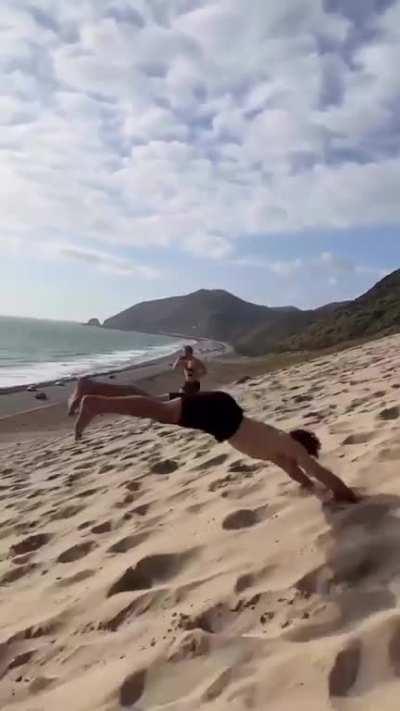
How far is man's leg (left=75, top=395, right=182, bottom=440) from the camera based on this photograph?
3.79 meters

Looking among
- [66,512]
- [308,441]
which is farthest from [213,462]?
[308,441]

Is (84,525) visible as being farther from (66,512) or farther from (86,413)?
(86,413)

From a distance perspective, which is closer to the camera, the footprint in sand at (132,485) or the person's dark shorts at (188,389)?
the person's dark shorts at (188,389)

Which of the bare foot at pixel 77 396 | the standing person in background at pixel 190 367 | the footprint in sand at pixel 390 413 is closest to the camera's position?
the bare foot at pixel 77 396

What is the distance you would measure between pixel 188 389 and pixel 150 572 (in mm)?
1050

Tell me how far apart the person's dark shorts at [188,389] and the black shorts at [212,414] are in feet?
0.26

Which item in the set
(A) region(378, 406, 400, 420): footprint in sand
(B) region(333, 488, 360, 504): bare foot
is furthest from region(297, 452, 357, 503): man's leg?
(A) region(378, 406, 400, 420): footprint in sand

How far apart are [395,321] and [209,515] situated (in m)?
33.2

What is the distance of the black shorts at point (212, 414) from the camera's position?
12.9 ft

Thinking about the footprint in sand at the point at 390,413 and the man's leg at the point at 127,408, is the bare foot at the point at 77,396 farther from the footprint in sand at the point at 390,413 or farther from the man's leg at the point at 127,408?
the footprint in sand at the point at 390,413

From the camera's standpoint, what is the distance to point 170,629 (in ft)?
10.1

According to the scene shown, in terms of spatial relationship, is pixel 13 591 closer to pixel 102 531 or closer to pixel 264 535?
pixel 102 531

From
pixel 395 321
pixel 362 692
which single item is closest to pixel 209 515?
pixel 362 692

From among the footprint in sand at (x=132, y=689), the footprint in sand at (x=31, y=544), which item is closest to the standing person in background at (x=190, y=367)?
the footprint in sand at (x=31, y=544)
